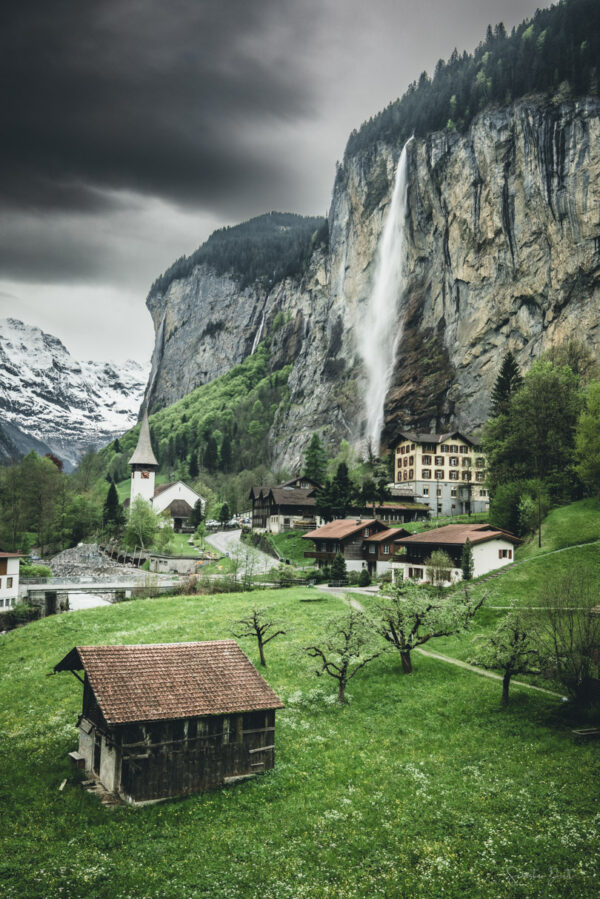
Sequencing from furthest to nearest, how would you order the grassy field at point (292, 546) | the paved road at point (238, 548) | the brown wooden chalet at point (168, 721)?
the grassy field at point (292, 546) < the paved road at point (238, 548) < the brown wooden chalet at point (168, 721)

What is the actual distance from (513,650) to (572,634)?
2.96 meters

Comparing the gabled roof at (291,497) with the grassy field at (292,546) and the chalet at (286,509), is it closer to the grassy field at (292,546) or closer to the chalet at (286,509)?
the chalet at (286,509)

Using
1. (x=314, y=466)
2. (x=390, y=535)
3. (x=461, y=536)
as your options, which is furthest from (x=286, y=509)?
(x=461, y=536)

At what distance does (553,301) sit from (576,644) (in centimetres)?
10689

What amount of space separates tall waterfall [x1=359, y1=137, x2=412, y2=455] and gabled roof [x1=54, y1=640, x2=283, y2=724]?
124149 mm

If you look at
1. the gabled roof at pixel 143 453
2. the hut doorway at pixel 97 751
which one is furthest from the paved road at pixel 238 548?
the hut doorway at pixel 97 751

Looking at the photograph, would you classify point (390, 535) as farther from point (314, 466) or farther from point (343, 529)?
point (314, 466)

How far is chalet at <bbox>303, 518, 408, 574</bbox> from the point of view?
7106 centimetres

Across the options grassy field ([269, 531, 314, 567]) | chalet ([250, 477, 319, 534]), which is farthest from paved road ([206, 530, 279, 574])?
chalet ([250, 477, 319, 534])

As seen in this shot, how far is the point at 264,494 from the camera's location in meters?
108

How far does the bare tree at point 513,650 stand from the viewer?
31.2 metres

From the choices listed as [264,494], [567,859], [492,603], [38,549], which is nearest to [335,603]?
[492,603]

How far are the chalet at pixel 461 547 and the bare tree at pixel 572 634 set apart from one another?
2347 centimetres

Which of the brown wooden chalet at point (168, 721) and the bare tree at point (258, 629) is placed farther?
the bare tree at point (258, 629)
